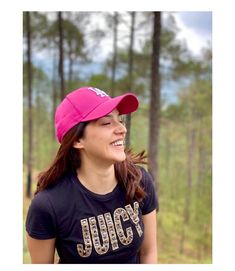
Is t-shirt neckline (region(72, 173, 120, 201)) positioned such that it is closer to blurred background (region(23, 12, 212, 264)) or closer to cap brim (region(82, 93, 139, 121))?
cap brim (region(82, 93, 139, 121))

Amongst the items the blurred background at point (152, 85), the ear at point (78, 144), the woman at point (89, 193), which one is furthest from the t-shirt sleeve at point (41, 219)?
the blurred background at point (152, 85)

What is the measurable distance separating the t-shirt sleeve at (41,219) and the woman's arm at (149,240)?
284mm

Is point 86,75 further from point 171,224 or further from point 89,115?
point 89,115

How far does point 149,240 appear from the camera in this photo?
3.53 feet

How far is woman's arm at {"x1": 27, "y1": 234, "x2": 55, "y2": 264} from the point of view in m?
0.95

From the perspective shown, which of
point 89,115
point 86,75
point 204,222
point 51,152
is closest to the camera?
point 89,115

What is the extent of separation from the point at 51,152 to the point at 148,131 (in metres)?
2.27

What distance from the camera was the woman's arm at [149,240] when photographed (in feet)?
3.47

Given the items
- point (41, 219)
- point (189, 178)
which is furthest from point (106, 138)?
point (189, 178)

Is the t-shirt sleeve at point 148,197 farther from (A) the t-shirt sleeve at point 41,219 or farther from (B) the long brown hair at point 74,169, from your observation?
(A) the t-shirt sleeve at point 41,219
